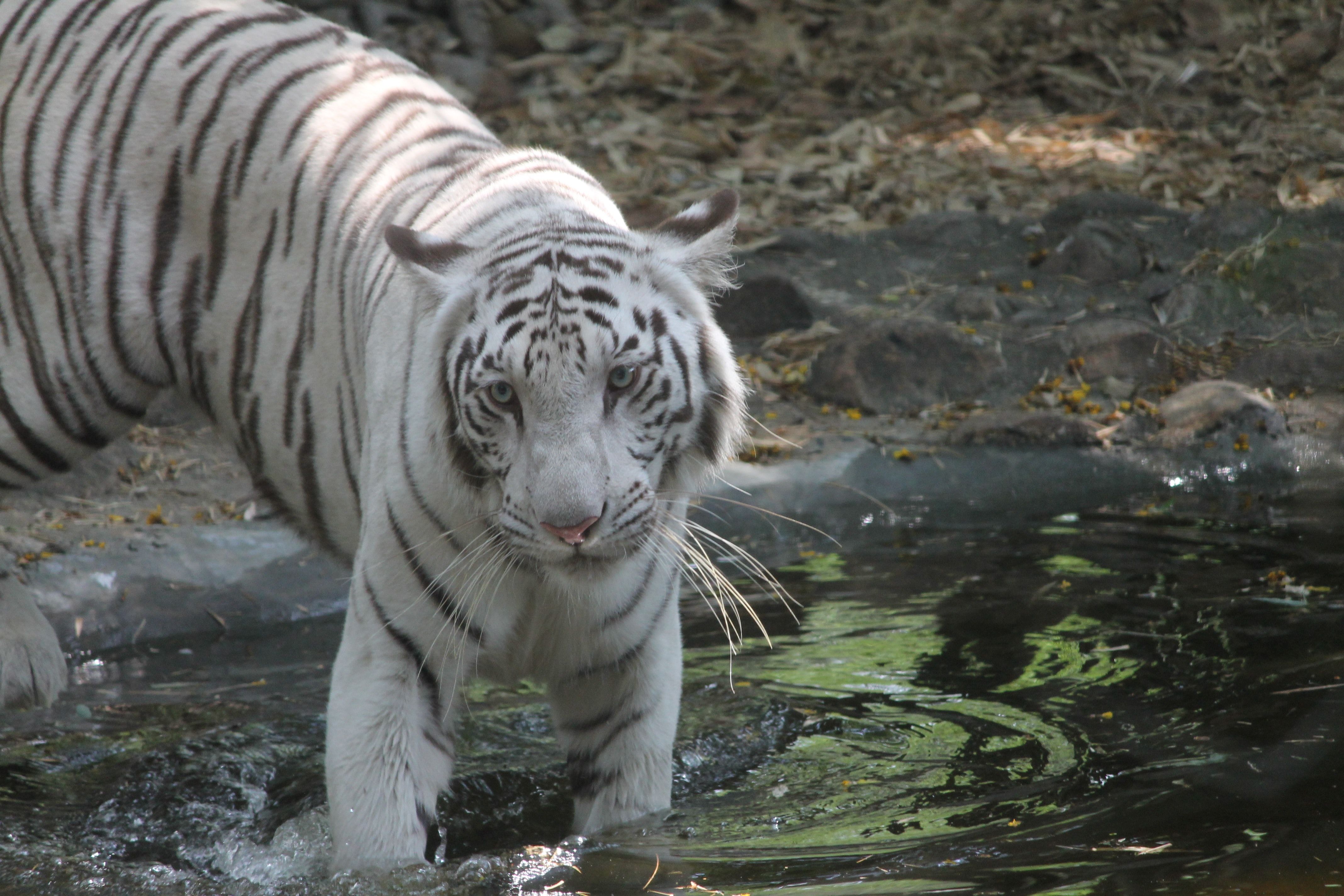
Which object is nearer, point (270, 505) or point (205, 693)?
point (270, 505)

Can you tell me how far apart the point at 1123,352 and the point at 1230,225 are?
1239 millimetres

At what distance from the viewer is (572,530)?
7.18 feet

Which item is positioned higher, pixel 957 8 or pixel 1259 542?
pixel 957 8

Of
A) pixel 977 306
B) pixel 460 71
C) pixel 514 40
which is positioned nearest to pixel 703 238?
pixel 977 306

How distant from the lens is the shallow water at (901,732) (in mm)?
2438

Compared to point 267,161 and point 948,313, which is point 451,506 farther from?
point 948,313

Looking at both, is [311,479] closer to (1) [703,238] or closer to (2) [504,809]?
(2) [504,809]

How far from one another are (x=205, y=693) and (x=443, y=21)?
649 cm

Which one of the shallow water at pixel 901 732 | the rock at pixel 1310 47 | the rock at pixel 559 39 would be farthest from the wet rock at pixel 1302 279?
the rock at pixel 559 39

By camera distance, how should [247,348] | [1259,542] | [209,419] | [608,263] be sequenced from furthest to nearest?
[1259,542] → [209,419] → [247,348] → [608,263]

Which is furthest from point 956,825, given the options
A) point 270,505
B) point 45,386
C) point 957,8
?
point 957,8

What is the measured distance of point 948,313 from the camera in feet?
20.1

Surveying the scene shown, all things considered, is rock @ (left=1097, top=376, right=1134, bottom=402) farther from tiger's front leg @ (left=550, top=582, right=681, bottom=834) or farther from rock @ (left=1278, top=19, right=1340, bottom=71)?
rock @ (left=1278, top=19, right=1340, bottom=71)

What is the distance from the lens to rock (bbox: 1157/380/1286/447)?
487 cm
